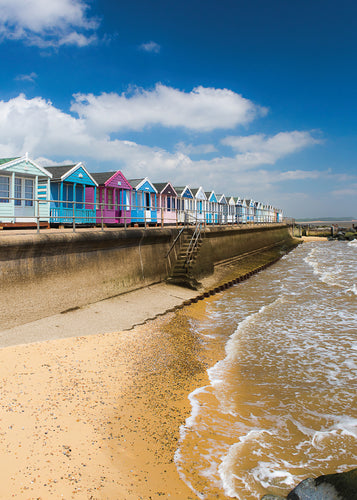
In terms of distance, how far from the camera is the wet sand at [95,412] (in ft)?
13.1

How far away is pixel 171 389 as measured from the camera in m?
6.46

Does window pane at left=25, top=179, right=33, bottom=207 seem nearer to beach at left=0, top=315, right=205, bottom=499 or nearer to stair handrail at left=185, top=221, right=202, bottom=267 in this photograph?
stair handrail at left=185, top=221, right=202, bottom=267

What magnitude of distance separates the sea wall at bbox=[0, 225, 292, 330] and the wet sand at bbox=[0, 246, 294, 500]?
92cm

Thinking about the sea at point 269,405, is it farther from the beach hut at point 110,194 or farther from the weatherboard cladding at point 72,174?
the beach hut at point 110,194

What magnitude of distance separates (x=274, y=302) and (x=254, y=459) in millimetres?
10143

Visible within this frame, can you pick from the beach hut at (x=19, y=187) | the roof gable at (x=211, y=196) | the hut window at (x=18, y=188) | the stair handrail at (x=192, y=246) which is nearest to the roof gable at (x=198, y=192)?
the roof gable at (x=211, y=196)

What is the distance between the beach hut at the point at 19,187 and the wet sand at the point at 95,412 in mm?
7502

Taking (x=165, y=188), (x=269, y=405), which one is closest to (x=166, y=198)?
(x=165, y=188)

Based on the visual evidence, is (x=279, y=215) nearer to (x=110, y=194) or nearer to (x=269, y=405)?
(x=110, y=194)

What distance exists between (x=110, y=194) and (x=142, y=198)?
11.1 ft

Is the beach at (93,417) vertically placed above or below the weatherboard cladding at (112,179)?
below

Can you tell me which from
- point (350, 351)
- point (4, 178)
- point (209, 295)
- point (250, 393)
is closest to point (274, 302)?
point (209, 295)

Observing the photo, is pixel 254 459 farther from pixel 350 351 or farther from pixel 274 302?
pixel 274 302

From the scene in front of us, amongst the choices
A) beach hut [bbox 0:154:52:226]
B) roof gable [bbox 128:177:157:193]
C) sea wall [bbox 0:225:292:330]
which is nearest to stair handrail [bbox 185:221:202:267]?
sea wall [bbox 0:225:292:330]
